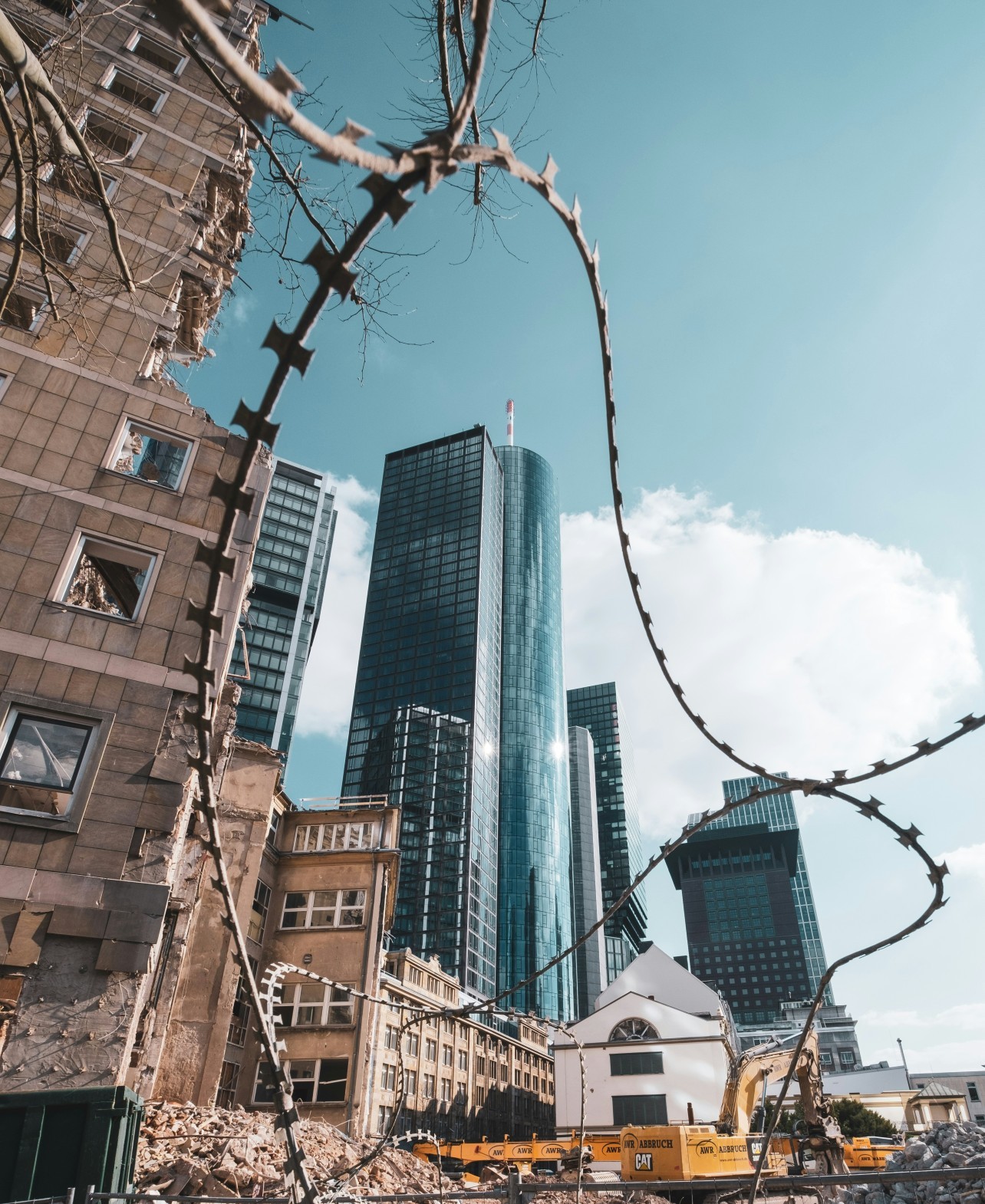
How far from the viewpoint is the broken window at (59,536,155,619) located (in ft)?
43.4

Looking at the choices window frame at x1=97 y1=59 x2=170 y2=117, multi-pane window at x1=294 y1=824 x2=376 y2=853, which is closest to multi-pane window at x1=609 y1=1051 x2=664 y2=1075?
multi-pane window at x1=294 y1=824 x2=376 y2=853

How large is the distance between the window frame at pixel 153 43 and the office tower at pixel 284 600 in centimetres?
10392

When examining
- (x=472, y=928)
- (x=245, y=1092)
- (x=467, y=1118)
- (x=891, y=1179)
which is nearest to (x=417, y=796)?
(x=472, y=928)

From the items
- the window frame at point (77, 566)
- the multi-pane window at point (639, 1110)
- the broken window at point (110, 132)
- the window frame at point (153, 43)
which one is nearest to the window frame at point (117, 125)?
the broken window at point (110, 132)

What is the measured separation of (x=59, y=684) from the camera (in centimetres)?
1165

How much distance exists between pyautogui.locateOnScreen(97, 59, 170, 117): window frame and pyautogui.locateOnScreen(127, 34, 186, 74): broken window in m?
1.10

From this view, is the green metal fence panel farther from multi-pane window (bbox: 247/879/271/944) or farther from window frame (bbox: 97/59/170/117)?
window frame (bbox: 97/59/170/117)

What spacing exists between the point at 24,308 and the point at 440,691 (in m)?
139

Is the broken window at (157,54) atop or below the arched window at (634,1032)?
atop

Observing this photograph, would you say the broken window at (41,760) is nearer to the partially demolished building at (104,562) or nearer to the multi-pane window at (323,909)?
the partially demolished building at (104,562)

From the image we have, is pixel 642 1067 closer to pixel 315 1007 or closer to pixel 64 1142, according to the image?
pixel 315 1007

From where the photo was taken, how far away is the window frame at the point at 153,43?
19.8 meters

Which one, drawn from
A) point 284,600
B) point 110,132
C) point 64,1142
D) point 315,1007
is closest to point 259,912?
point 315,1007

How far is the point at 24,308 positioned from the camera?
615 inches
